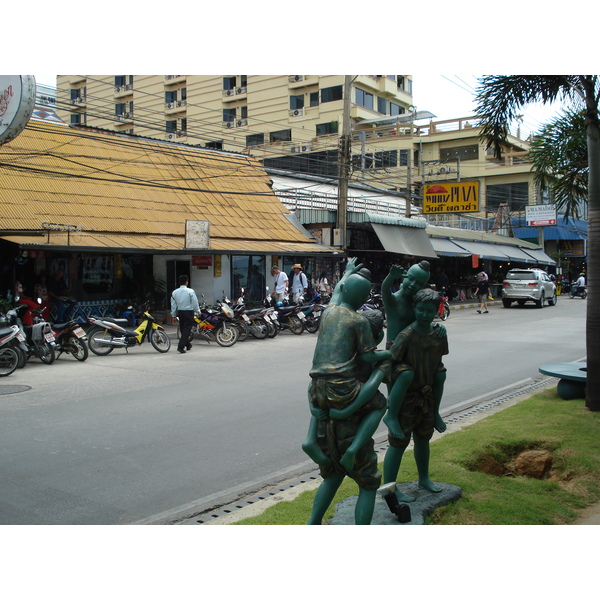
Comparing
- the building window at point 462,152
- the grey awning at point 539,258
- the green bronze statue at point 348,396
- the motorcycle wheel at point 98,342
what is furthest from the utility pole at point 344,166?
the building window at point 462,152

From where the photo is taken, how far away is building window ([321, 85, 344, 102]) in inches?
1650

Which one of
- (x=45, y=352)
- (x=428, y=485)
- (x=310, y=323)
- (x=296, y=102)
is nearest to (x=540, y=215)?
(x=296, y=102)

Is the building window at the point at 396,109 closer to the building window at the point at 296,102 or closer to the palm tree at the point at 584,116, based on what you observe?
the building window at the point at 296,102

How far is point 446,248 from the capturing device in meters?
28.2

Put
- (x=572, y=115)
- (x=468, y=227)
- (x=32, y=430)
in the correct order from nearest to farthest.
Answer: (x=32, y=430), (x=572, y=115), (x=468, y=227)

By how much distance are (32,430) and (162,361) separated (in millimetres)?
5344

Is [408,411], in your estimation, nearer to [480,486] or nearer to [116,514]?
[480,486]

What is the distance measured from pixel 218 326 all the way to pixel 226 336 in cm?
32

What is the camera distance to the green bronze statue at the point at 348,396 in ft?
11.3

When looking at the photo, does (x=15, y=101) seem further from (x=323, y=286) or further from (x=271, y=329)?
(x=323, y=286)

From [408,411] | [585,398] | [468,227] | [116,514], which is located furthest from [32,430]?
[468,227]

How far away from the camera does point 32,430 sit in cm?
708

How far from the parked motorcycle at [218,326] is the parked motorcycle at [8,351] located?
4.57 metres

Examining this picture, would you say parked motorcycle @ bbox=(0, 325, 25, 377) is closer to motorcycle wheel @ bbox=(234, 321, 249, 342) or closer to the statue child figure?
motorcycle wheel @ bbox=(234, 321, 249, 342)
